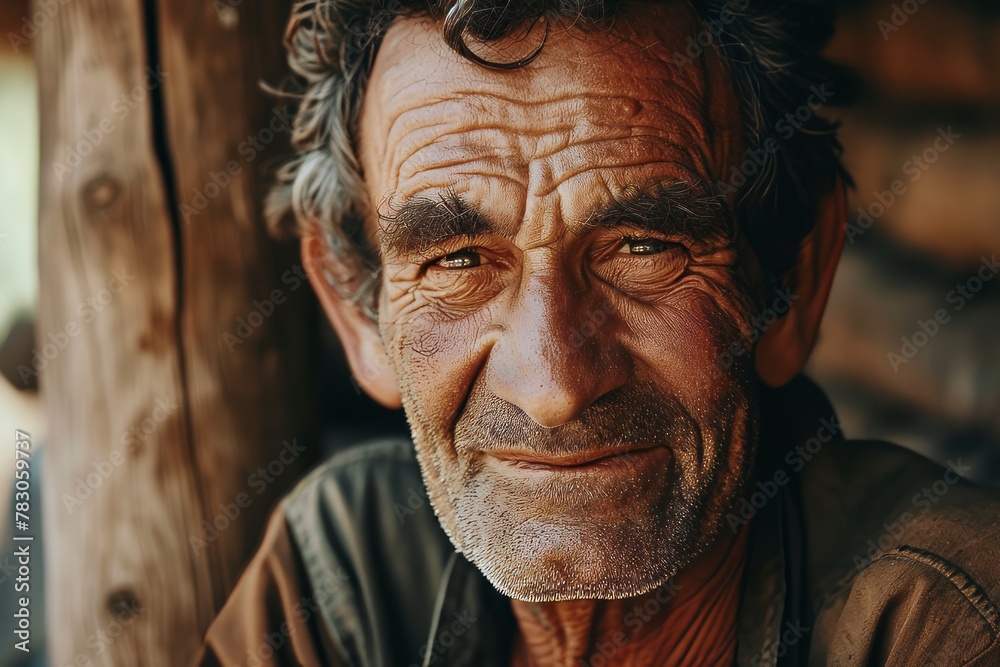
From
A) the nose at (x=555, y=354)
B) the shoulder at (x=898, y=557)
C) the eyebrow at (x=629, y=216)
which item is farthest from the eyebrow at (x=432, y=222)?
the shoulder at (x=898, y=557)

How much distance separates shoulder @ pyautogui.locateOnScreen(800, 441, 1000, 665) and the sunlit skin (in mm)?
292

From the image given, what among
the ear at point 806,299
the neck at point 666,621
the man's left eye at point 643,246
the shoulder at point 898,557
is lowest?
the neck at point 666,621

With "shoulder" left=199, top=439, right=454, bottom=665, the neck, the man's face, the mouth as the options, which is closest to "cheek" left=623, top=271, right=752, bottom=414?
the man's face

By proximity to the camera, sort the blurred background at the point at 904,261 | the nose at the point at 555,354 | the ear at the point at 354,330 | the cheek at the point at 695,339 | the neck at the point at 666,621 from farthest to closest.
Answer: the blurred background at the point at 904,261 < the ear at the point at 354,330 < the neck at the point at 666,621 < the cheek at the point at 695,339 < the nose at the point at 555,354

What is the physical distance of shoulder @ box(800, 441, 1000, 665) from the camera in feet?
5.55

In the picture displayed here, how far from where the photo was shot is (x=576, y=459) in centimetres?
166

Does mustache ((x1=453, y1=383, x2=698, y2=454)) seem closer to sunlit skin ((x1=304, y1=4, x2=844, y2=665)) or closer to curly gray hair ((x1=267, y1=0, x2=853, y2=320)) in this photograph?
sunlit skin ((x1=304, y1=4, x2=844, y2=665))

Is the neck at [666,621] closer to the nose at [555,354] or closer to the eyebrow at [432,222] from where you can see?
the nose at [555,354]

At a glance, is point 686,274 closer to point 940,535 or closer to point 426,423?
point 426,423

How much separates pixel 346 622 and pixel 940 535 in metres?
1.31

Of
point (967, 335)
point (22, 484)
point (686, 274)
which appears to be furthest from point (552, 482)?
point (967, 335)

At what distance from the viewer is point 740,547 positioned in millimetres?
2012

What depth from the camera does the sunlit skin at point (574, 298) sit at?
165cm

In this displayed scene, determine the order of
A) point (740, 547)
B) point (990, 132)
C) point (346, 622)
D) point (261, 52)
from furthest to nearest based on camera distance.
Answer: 1. point (990, 132)
2. point (261, 52)
3. point (346, 622)
4. point (740, 547)
